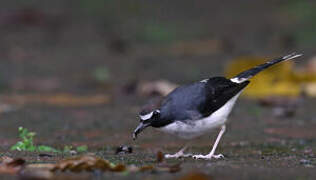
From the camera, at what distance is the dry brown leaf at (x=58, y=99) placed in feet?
34.5

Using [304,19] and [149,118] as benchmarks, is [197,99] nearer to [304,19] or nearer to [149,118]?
[149,118]

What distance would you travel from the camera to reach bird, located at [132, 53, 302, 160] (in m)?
6.24

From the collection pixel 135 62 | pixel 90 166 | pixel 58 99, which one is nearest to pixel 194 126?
pixel 90 166

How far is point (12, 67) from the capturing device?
1338 cm

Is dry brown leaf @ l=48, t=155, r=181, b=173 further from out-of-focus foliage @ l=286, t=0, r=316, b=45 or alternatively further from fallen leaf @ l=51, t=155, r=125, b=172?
out-of-focus foliage @ l=286, t=0, r=316, b=45

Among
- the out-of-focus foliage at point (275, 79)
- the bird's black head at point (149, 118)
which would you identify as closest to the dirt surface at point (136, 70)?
the bird's black head at point (149, 118)

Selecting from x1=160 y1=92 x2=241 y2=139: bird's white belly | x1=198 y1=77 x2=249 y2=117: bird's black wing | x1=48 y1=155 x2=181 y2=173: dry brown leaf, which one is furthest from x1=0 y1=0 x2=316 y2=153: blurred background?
x1=48 y1=155 x2=181 y2=173: dry brown leaf

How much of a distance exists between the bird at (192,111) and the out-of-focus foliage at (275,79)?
161 inches

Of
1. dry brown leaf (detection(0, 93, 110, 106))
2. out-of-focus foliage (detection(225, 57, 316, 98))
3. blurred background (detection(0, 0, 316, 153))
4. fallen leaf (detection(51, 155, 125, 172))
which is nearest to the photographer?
fallen leaf (detection(51, 155, 125, 172))

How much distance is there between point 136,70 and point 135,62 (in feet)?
1.79

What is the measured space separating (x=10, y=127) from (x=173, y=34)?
7005 mm

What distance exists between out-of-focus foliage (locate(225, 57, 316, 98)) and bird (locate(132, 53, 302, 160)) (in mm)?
4092

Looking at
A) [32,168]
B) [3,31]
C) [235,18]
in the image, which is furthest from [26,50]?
[32,168]

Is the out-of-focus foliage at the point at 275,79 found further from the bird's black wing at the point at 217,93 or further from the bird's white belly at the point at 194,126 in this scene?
the bird's white belly at the point at 194,126
